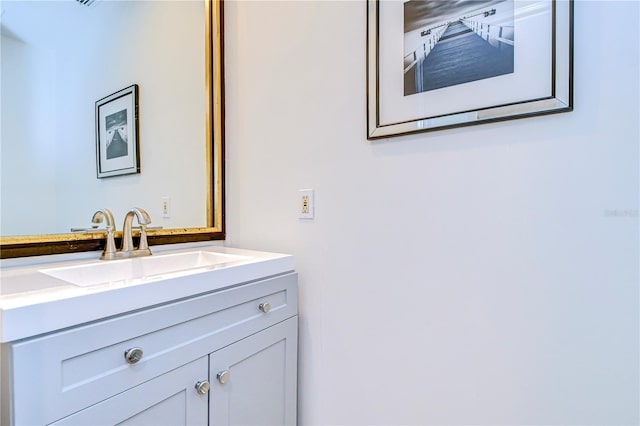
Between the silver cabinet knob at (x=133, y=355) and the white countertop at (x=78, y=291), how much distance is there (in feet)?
0.28

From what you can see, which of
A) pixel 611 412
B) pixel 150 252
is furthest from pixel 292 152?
pixel 611 412

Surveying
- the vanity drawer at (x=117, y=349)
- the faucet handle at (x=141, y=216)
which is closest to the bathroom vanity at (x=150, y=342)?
the vanity drawer at (x=117, y=349)

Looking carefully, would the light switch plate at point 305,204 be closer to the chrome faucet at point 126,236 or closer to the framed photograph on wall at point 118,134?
the chrome faucet at point 126,236

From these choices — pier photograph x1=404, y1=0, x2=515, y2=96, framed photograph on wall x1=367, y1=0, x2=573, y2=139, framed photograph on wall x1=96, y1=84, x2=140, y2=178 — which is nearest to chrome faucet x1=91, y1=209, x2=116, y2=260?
framed photograph on wall x1=96, y1=84, x2=140, y2=178

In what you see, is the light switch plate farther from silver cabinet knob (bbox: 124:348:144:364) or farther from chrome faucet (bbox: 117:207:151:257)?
silver cabinet knob (bbox: 124:348:144:364)

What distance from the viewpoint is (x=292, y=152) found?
1.18m

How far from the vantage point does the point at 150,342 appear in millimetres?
717

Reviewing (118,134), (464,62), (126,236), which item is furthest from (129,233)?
(464,62)

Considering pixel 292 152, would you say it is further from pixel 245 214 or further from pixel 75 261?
pixel 75 261

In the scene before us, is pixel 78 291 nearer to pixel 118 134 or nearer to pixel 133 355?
pixel 133 355

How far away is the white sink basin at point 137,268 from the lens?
86 cm

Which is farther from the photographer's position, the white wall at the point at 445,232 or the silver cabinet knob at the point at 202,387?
the silver cabinet knob at the point at 202,387

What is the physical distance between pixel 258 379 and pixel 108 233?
658 mm

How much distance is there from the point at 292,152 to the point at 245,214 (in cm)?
35
